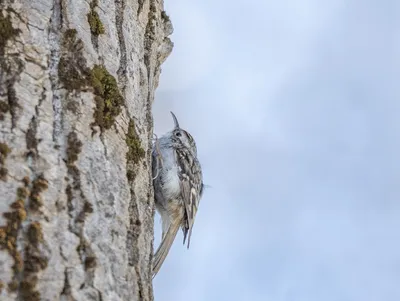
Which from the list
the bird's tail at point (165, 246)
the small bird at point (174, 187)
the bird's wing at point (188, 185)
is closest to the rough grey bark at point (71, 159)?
the bird's tail at point (165, 246)

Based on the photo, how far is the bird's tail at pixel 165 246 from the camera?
396cm

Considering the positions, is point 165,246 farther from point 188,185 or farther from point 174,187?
point 188,185

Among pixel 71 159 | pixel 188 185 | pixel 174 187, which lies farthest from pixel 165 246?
pixel 71 159

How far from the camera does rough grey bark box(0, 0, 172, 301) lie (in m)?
1.86

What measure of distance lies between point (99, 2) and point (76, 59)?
0.35 metres

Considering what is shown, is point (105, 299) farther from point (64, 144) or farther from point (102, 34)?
point (102, 34)

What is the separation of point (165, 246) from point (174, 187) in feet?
1.32

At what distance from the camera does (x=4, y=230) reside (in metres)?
1.81

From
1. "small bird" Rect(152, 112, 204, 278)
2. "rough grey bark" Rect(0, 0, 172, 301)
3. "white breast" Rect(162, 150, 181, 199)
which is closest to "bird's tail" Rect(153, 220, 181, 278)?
"small bird" Rect(152, 112, 204, 278)

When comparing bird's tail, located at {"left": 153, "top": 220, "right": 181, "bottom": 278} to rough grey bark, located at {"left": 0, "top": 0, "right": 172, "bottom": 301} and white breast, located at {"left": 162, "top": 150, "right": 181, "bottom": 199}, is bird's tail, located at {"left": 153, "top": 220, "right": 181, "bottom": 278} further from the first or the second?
rough grey bark, located at {"left": 0, "top": 0, "right": 172, "bottom": 301}

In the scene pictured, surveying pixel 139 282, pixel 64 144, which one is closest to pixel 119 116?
pixel 64 144

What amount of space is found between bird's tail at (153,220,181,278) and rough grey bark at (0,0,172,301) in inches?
57.7

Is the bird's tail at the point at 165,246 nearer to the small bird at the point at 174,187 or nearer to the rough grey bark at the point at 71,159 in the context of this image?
the small bird at the point at 174,187

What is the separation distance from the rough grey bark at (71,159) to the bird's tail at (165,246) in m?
1.47
